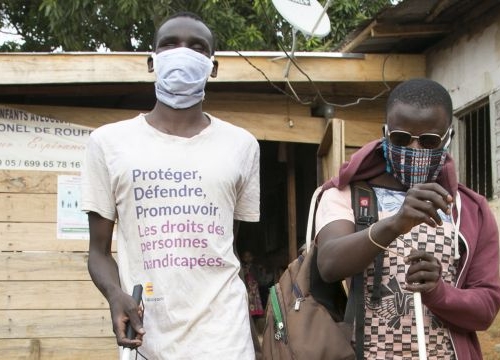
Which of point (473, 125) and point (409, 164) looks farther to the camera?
point (473, 125)

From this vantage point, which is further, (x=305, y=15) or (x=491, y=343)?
(x=305, y=15)

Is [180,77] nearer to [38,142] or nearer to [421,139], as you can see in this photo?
[421,139]

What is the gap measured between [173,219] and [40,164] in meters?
5.28

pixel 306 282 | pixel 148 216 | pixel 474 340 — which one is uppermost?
pixel 148 216

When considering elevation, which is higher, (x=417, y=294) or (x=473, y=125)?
(x=473, y=125)

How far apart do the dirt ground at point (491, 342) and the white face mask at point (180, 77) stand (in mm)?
4508

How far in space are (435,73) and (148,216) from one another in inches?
228

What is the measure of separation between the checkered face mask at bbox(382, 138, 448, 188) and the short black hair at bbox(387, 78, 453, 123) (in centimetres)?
14

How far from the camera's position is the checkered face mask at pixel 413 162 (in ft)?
9.53

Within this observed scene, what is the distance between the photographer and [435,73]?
8273mm

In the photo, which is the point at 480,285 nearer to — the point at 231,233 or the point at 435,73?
the point at 231,233

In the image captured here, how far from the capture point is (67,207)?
8.05 metres

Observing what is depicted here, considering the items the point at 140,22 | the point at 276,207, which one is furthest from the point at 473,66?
the point at 140,22

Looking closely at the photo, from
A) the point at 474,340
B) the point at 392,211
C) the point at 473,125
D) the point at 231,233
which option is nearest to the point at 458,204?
the point at 392,211
